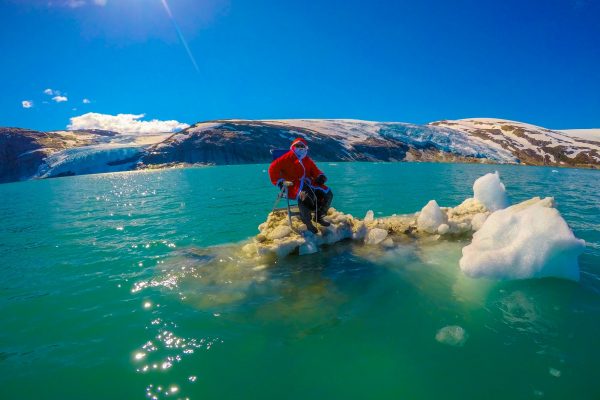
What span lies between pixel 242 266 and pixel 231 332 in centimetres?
322

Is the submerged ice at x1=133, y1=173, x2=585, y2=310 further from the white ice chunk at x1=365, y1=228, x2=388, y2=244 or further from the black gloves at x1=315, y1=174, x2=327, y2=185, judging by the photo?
the black gloves at x1=315, y1=174, x2=327, y2=185

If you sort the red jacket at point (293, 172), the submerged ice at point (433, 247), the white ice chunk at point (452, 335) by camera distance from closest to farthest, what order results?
the white ice chunk at point (452, 335) → the submerged ice at point (433, 247) → the red jacket at point (293, 172)

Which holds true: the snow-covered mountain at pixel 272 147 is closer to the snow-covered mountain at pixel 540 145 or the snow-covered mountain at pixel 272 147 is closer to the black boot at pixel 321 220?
the snow-covered mountain at pixel 540 145

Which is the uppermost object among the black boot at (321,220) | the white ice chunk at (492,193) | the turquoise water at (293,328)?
the white ice chunk at (492,193)

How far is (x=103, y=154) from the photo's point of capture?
97.7 meters

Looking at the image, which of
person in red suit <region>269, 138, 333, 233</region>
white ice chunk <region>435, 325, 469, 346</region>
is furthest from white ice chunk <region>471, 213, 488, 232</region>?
white ice chunk <region>435, 325, 469, 346</region>

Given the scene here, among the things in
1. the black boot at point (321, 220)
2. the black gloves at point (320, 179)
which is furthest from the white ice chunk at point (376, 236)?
the black gloves at point (320, 179)

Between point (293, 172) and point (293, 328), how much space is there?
5082 mm

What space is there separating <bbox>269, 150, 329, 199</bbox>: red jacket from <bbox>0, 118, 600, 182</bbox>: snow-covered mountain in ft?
318

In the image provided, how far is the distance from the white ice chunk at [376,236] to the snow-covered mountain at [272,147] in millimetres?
97254

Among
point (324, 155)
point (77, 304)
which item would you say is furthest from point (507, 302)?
point (324, 155)

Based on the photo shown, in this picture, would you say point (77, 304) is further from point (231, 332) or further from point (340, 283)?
point (340, 283)

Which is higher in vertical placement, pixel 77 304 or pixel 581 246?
pixel 581 246

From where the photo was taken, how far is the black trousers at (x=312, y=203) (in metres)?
9.64
